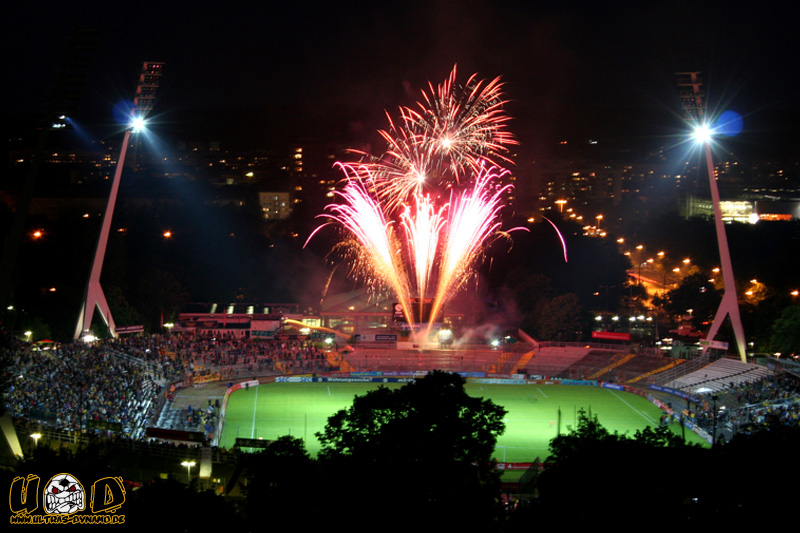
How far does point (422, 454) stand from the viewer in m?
12.8

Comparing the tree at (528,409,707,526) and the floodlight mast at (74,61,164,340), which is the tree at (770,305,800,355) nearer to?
the tree at (528,409,707,526)

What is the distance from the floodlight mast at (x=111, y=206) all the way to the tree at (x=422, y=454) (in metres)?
30.6

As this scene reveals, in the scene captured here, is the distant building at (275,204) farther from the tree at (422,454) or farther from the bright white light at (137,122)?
the tree at (422,454)

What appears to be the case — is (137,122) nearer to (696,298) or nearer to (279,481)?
(279,481)

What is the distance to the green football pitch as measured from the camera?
31297mm

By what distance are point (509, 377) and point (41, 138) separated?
34.3 meters

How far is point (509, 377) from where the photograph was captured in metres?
47.6

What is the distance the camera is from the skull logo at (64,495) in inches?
428

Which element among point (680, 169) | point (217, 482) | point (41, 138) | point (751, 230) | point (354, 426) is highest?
point (680, 169)

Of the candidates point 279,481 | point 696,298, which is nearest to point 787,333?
point 696,298

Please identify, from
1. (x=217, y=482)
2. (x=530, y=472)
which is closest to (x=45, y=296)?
(x=217, y=482)

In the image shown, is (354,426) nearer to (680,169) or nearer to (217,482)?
(217,482)

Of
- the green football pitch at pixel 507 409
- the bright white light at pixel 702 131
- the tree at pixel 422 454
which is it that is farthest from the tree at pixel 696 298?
the tree at pixel 422 454

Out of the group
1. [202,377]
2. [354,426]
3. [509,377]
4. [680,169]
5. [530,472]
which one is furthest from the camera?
[680,169]
